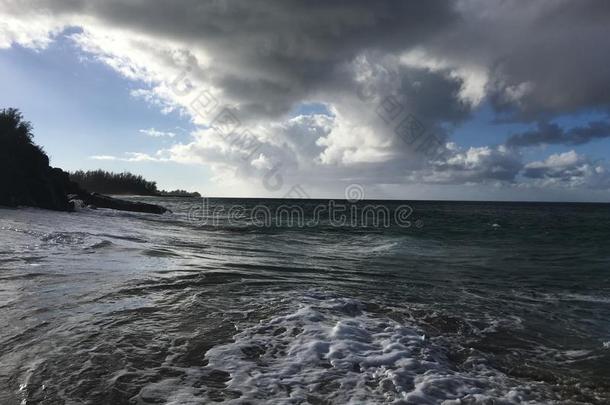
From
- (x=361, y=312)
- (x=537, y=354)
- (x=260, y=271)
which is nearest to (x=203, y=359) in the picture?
(x=361, y=312)

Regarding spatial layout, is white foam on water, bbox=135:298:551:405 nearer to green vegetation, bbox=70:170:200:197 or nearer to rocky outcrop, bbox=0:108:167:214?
rocky outcrop, bbox=0:108:167:214

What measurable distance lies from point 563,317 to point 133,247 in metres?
11.8

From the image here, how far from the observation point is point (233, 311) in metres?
7.05

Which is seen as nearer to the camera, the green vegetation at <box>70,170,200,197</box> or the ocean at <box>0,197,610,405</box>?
the ocean at <box>0,197,610,405</box>

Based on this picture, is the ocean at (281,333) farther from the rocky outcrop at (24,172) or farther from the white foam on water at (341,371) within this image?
the rocky outcrop at (24,172)

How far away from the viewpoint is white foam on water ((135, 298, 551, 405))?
4.16 meters

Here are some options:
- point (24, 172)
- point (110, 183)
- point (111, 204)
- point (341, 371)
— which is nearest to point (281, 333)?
point (341, 371)

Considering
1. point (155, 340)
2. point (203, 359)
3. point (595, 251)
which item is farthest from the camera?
point (595, 251)

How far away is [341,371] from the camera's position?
15.8 ft

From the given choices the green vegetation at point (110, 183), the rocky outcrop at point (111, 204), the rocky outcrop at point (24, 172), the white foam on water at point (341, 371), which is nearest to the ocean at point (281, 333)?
the white foam on water at point (341, 371)

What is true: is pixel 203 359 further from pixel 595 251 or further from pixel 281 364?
pixel 595 251

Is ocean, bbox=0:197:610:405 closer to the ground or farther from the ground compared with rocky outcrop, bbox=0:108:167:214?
closer to the ground

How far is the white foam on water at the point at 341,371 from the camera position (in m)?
4.16

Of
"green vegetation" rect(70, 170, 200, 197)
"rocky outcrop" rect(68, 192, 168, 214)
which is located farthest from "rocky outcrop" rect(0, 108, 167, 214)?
"green vegetation" rect(70, 170, 200, 197)
